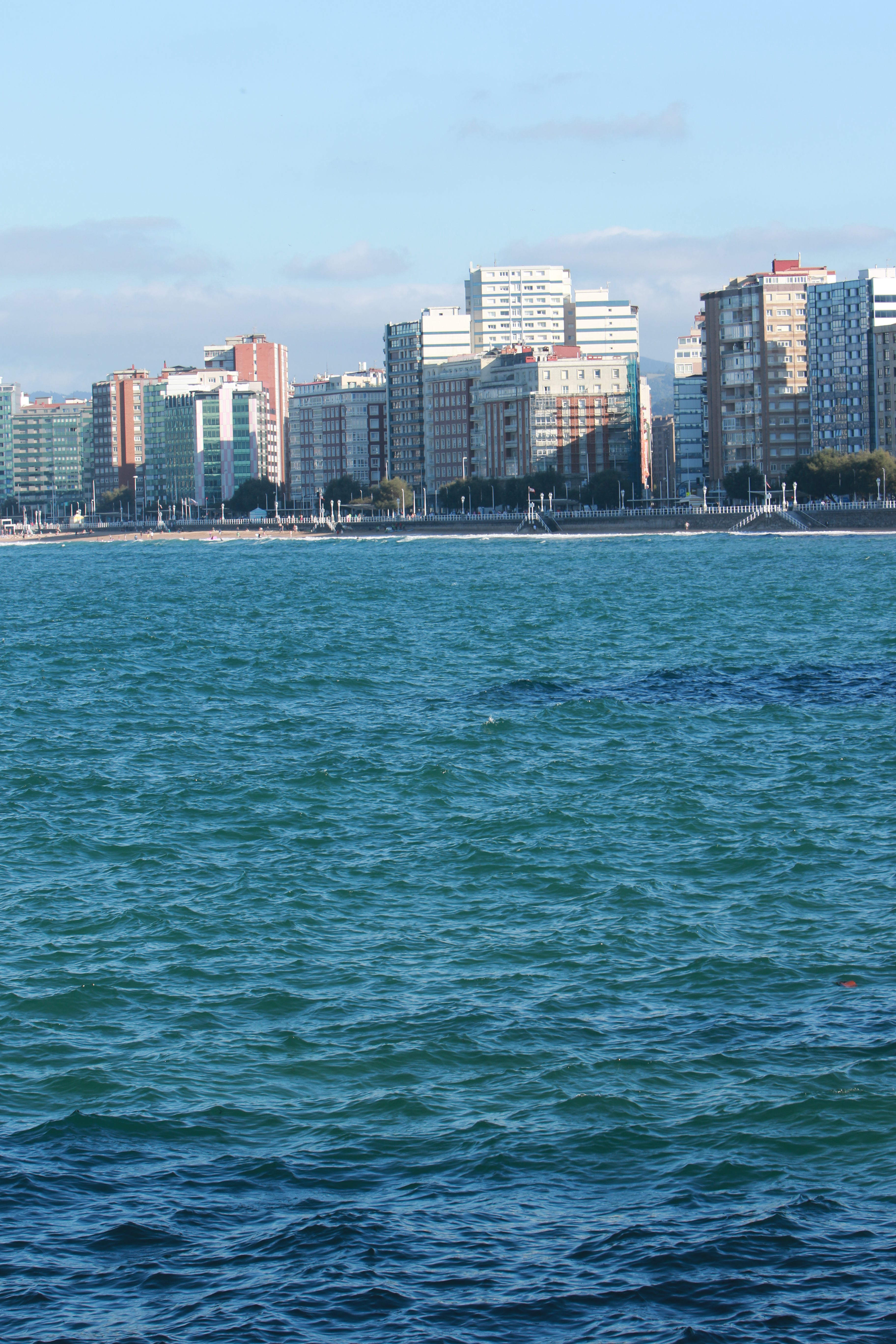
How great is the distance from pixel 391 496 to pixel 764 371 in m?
47.3

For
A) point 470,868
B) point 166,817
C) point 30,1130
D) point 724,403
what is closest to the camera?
point 30,1130

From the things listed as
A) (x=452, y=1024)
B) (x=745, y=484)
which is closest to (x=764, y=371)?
(x=745, y=484)

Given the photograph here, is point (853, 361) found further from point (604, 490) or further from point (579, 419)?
point (579, 419)

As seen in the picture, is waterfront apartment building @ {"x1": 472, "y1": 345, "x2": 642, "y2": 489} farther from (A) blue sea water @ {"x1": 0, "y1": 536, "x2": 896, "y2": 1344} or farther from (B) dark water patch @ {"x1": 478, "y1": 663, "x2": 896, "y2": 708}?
(A) blue sea water @ {"x1": 0, "y1": 536, "x2": 896, "y2": 1344}

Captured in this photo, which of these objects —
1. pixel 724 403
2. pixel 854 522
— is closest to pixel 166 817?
pixel 854 522

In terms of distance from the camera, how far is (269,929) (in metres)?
18.4

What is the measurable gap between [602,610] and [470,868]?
155 ft

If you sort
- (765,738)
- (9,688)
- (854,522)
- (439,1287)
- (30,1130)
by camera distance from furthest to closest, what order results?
(854,522)
(9,688)
(765,738)
(30,1130)
(439,1287)

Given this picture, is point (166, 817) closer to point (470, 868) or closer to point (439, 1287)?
point (470, 868)

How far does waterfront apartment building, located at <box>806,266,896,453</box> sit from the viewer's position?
6353 inches

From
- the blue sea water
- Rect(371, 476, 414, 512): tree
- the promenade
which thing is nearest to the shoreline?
the promenade

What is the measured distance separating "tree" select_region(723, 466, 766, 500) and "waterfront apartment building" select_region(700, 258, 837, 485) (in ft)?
27.4

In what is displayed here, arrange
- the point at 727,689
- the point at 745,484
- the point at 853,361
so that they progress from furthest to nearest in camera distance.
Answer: the point at 853,361 → the point at 745,484 → the point at 727,689

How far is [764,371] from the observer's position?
557 feet
